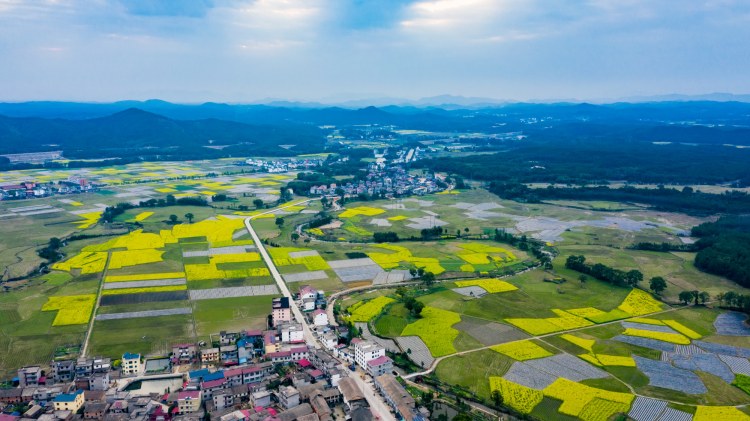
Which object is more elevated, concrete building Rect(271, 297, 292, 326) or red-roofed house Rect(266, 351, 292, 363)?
concrete building Rect(271, 297, 292, 326)

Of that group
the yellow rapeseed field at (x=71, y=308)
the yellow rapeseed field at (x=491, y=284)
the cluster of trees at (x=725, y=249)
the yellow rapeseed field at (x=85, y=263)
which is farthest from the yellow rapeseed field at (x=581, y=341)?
the yellow rapeseed field at (x=85, y=263)

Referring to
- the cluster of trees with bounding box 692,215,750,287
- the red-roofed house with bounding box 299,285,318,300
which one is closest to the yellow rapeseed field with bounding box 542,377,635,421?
the red-roofed house with bounding box 299,285,318,300

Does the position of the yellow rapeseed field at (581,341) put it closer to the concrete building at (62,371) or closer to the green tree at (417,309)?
the green tree at (417,309)

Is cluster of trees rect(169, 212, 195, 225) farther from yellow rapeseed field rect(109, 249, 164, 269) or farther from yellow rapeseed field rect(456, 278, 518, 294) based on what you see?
yellow rapeseed field rect(456, 278, 518, 294)

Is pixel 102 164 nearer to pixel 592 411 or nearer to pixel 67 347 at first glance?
pixel 67 347

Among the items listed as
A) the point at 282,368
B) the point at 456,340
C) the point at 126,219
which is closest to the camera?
the point at 282,368

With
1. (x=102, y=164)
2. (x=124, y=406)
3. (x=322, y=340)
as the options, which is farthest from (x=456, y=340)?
(x=102, y=164)

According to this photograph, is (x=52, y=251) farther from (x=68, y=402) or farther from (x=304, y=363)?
(x=304, y=363)
